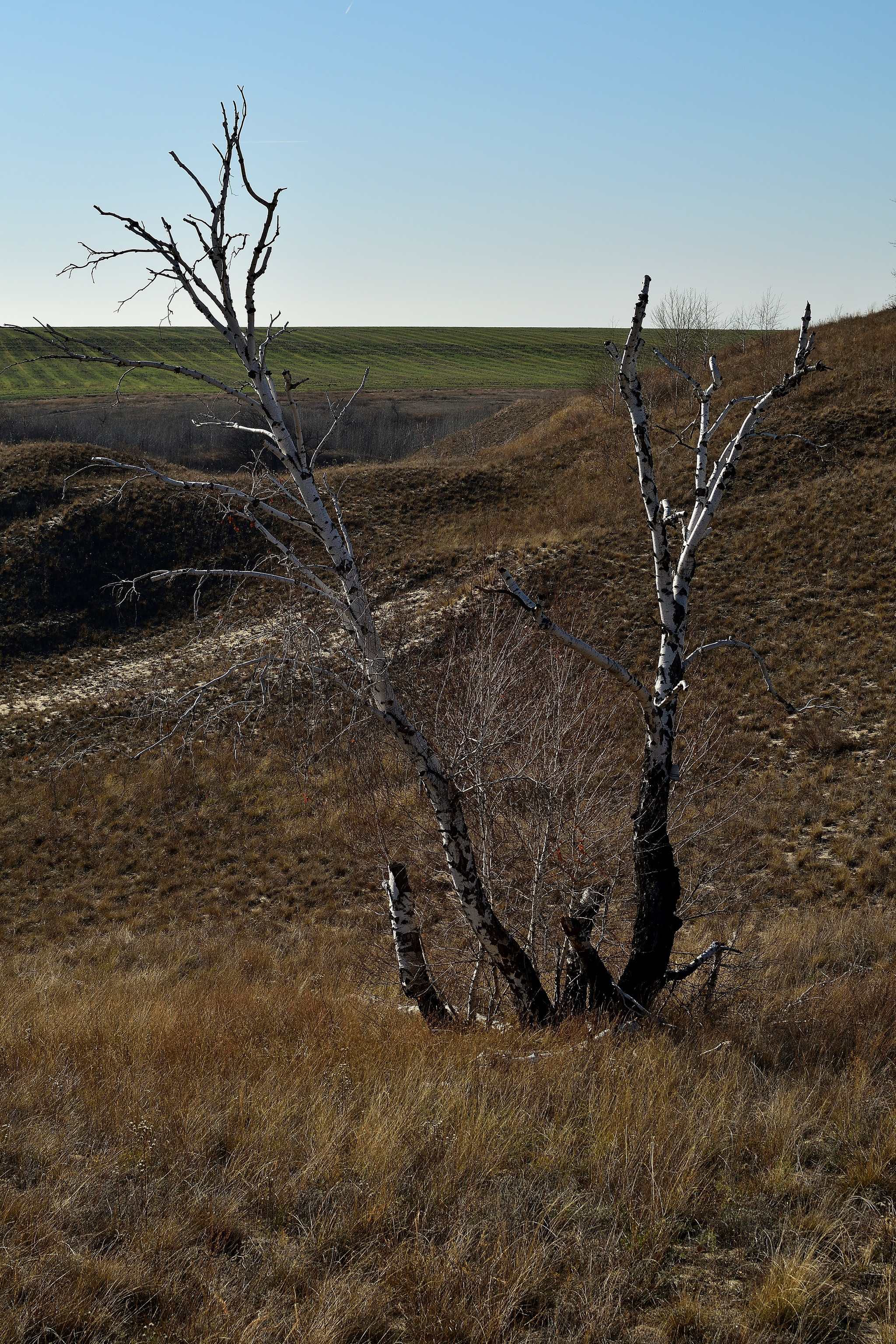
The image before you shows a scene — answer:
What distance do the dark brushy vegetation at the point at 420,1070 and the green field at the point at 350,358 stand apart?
221 ft

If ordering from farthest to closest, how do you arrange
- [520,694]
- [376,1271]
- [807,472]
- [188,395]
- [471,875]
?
[188,395] → [807,472] → [520,694] → [471,875] → [376,1271]

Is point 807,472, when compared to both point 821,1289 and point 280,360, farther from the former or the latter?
point 280,360

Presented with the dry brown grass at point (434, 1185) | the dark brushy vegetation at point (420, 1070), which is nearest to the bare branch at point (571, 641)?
the dark brushy vegetation at point (420, 1070)

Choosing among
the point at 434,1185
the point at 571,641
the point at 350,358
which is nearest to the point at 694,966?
the point at 571,641

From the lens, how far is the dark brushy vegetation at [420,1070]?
371cm

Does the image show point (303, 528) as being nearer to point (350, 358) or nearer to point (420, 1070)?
point (420, 1070)

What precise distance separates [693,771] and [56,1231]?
17.3 meters

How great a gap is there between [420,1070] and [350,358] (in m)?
118

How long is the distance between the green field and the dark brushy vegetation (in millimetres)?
67459

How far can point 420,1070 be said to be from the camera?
579cm

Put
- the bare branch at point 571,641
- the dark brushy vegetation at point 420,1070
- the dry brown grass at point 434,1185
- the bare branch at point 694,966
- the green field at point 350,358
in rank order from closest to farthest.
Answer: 1. the dry brown grass at point 434,1185
2. the dark brushy vegetation at point 420,1070
3. the bare branch at point 571,641
4. the bare branch at point 694,966
5. the green field at point 350,358

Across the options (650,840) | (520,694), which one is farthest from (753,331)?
(650,840)

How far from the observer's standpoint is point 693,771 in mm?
19672

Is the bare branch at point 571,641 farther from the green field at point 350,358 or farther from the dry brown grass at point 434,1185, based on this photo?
the green field at point 350,358
